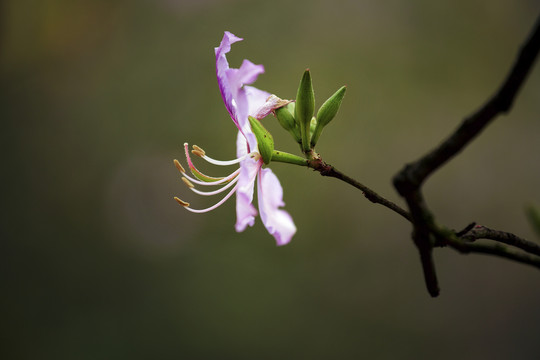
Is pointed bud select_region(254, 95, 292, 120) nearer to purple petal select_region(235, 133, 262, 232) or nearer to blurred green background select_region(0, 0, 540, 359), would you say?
purple petal select_region(235, 133, 262, 232)

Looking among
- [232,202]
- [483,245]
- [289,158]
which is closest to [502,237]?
[483,245]

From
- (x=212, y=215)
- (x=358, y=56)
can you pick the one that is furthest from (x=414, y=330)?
(x=358, y=56)

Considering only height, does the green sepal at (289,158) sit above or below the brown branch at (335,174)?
above

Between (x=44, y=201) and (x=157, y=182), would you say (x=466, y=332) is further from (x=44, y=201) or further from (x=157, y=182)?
(x=44, y=201)

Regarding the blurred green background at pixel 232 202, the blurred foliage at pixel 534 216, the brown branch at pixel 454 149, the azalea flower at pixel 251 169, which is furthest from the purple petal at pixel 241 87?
the blurred green background at pixel 232 202

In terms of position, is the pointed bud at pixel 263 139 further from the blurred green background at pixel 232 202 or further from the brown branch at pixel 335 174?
the blurred green background at pixel 232 202

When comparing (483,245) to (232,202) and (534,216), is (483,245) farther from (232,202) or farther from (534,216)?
(232,202)
